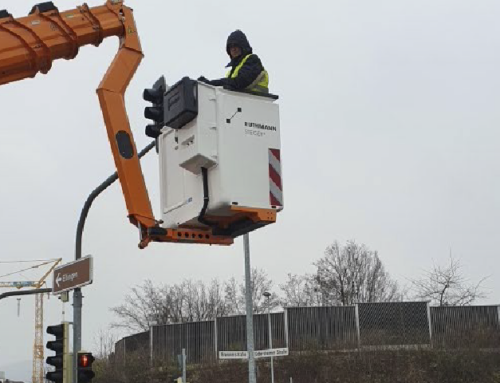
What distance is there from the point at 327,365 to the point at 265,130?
2832 centimetres

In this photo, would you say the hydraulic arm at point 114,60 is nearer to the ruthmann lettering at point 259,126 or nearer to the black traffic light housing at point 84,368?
the ruthmann lettering at point 259,126

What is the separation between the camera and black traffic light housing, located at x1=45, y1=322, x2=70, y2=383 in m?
11.4

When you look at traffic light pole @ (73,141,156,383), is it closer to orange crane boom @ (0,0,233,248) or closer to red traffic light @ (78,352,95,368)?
red traffic light @ (78,352,95,368)

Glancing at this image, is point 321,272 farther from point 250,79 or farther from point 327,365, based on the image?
point 250,79

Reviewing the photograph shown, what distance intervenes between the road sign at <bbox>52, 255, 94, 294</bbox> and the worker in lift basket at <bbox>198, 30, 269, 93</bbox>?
4239mm

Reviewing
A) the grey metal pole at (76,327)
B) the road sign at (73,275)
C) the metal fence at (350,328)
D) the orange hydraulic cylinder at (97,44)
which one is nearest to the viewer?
the orange hydraulic cylinder at (97,44)

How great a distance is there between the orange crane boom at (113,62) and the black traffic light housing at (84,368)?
523cm

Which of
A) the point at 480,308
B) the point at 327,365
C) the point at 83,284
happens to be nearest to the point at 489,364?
the point at 480,308

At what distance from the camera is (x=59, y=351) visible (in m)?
11.5

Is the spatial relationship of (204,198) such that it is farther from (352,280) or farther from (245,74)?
(352,280)

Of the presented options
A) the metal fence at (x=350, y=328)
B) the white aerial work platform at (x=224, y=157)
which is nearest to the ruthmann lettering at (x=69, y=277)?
the white aerial work platform at (x=224, y=157)

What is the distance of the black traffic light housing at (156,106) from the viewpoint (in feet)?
23.8

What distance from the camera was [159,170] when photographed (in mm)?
7520

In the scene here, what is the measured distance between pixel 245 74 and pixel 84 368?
656cm
